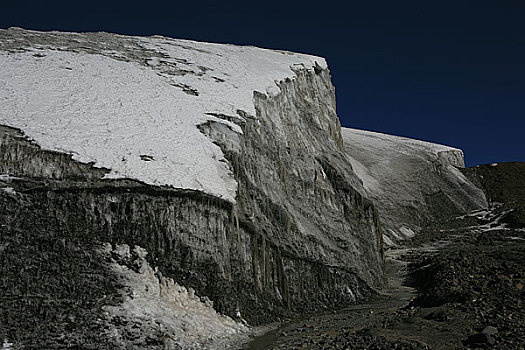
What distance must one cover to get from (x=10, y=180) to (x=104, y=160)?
6.99 feet

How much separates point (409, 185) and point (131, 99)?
31.7 m

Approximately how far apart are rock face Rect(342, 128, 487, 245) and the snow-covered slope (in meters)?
17.4

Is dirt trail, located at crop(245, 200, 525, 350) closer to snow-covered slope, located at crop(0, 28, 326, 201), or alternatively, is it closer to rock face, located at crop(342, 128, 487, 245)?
snow-covered slope, located at crop(0, 28, 326, 201)

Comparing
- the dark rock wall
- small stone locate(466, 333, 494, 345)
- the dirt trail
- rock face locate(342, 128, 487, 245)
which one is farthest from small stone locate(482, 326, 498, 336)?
rock face locate(342, 128, 487, 245)

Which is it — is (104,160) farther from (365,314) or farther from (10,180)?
(365,314)

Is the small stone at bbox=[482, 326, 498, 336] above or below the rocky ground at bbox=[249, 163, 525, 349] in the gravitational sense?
below

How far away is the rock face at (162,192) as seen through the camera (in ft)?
31.3

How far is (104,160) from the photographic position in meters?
11.5

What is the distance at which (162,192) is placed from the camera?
11367mm

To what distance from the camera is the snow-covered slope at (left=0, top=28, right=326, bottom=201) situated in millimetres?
12094

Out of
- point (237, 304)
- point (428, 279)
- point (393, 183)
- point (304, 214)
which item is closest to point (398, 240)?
point (393, 183)

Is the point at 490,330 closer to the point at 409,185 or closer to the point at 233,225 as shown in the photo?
the point at 233,225

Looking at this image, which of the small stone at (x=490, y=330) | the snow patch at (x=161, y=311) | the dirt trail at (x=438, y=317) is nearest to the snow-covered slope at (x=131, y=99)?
the snow patch at (x=161, y=311)

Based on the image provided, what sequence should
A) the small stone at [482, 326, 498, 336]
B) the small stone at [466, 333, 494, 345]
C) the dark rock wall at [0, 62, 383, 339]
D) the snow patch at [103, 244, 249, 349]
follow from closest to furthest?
the small stone at [466, 333, 494, 345], the snow patch at [103, 244, 249, 349], the small stone at [482, 326, 498, 336], the dark rock wall at [0, 62, 383, 339]
